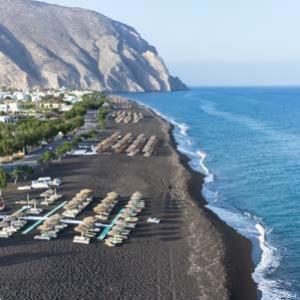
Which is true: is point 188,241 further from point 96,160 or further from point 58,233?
point 96,160

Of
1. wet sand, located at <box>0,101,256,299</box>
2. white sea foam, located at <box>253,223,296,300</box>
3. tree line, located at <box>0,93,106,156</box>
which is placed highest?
tree line, located at <box>0,93,106,156</box>

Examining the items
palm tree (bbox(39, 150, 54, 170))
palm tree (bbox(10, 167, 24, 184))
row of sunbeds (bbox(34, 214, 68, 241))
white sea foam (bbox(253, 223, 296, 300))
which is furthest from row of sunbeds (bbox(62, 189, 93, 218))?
palm tree (bbox(39, 150, 54, 170))

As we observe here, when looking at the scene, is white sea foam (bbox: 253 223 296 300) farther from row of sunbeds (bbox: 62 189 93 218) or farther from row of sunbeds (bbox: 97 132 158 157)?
row of sunbeds (bbox: 97 132 158 157)

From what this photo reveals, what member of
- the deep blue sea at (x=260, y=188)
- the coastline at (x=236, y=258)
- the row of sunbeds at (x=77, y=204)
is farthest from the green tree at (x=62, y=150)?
the coastline at (x=236, y=258)

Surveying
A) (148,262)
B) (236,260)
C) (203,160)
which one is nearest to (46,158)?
(203,160)

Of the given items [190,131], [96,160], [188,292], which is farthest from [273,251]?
[190,131]

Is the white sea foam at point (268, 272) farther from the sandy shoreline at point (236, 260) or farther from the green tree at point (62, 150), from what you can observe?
the green tree at point (62, 150)

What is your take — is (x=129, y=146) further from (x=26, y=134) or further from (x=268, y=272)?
(x=268, y=272)

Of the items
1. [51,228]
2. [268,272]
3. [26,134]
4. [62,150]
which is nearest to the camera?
[268,272]
